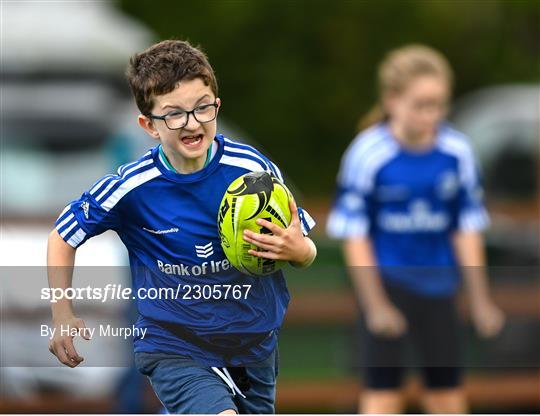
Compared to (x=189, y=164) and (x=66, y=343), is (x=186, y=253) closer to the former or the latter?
(x=189, y=164)

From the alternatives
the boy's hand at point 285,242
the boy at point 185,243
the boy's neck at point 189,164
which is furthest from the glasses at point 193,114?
the boy's hand at point 285,242

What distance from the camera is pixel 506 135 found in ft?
43.6

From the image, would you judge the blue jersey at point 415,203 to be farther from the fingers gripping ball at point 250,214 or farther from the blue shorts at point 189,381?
the fingers gripping ball at point 250,214

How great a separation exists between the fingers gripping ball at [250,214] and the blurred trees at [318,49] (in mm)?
6475

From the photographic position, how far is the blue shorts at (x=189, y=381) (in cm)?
371

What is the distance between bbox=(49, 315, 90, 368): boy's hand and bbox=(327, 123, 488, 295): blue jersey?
2947 mm

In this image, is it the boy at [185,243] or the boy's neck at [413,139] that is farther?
the boy's neck at [413,139]

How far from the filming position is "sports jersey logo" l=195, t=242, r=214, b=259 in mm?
3602

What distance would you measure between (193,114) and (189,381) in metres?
0.77

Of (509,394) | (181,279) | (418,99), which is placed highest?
(418,99)

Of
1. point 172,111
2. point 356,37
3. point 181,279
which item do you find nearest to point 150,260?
point 181,279

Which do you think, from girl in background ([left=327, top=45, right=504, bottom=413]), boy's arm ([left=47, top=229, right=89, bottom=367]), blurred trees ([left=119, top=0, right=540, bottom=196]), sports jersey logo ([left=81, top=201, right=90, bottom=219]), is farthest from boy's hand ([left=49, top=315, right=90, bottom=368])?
blurred trees ([left=119, top=0, right=540, bottom=196])

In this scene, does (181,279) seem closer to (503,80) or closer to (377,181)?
(377,181)

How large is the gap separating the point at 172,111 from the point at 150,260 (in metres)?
0.42
